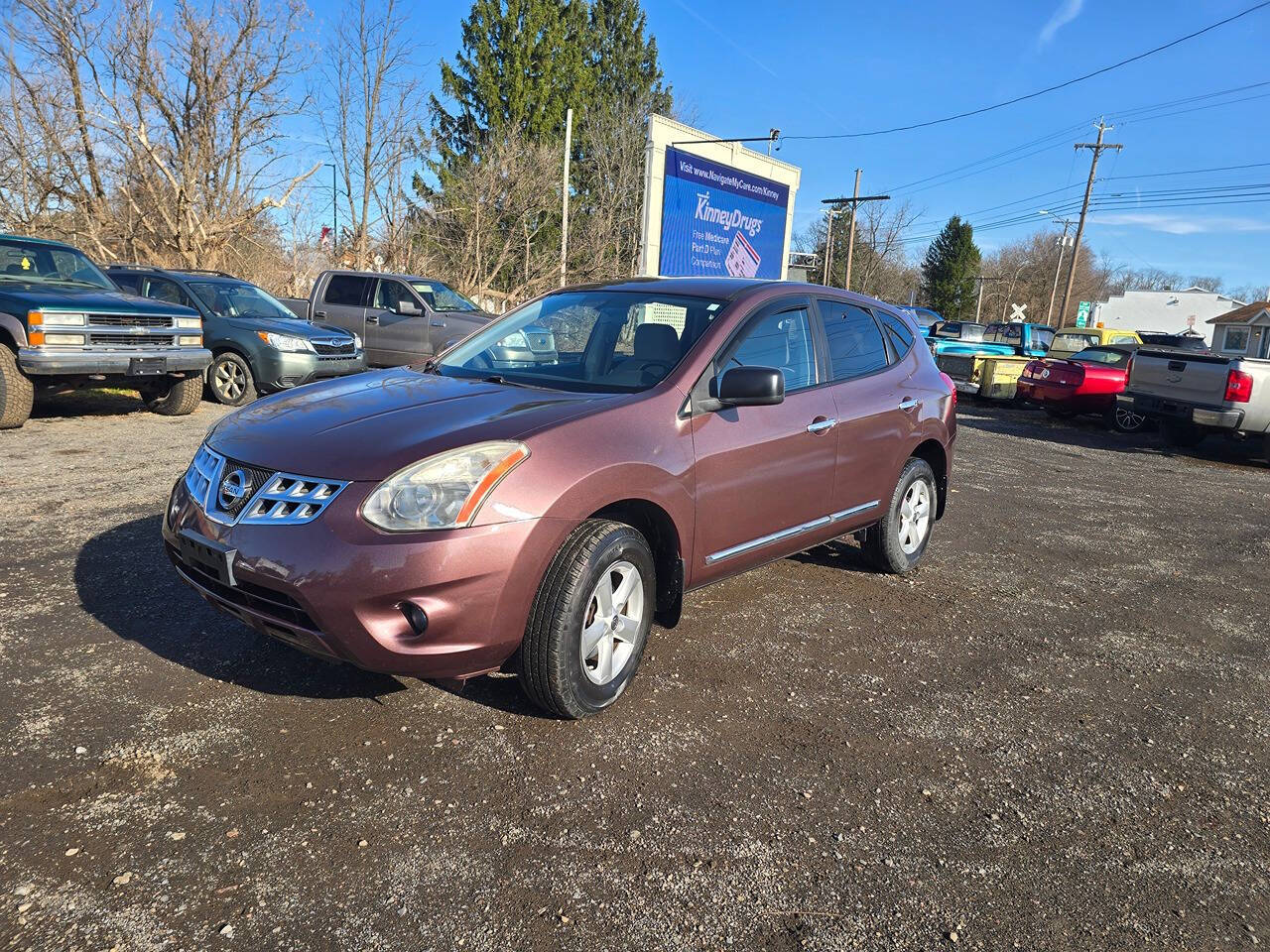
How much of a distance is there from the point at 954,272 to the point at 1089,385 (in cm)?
6310

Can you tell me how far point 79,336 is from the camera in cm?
824

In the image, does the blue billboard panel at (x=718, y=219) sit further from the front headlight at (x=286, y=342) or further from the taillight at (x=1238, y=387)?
the taillight at (x=1238, y=387)

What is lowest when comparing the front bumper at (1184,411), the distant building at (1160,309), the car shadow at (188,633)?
the car shadow at (188,633)

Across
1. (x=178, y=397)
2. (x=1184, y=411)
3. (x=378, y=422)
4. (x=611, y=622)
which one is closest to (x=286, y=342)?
(x=178, y=397)

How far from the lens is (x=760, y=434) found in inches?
152

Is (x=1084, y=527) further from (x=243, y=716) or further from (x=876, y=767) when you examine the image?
(x=243, y=716)

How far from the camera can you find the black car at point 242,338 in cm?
1092

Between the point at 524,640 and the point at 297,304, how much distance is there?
1430 centimetres

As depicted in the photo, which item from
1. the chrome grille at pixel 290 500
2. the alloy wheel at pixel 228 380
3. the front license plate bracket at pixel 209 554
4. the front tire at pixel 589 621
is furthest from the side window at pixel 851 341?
the alloy wheel at pixel 228 380

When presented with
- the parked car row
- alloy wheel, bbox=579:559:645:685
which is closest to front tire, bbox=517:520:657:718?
alloy wheel, bbox=579:559:645:685

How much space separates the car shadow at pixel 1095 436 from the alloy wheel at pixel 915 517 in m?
8.62

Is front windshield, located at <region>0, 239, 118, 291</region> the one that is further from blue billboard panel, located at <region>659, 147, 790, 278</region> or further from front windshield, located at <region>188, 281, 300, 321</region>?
blue billboard panel, located at <region>659, 147, 790, 278</region>

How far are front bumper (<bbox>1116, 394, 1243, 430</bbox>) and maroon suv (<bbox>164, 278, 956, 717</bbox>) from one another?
891cm

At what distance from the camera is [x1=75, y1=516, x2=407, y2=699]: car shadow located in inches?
136
